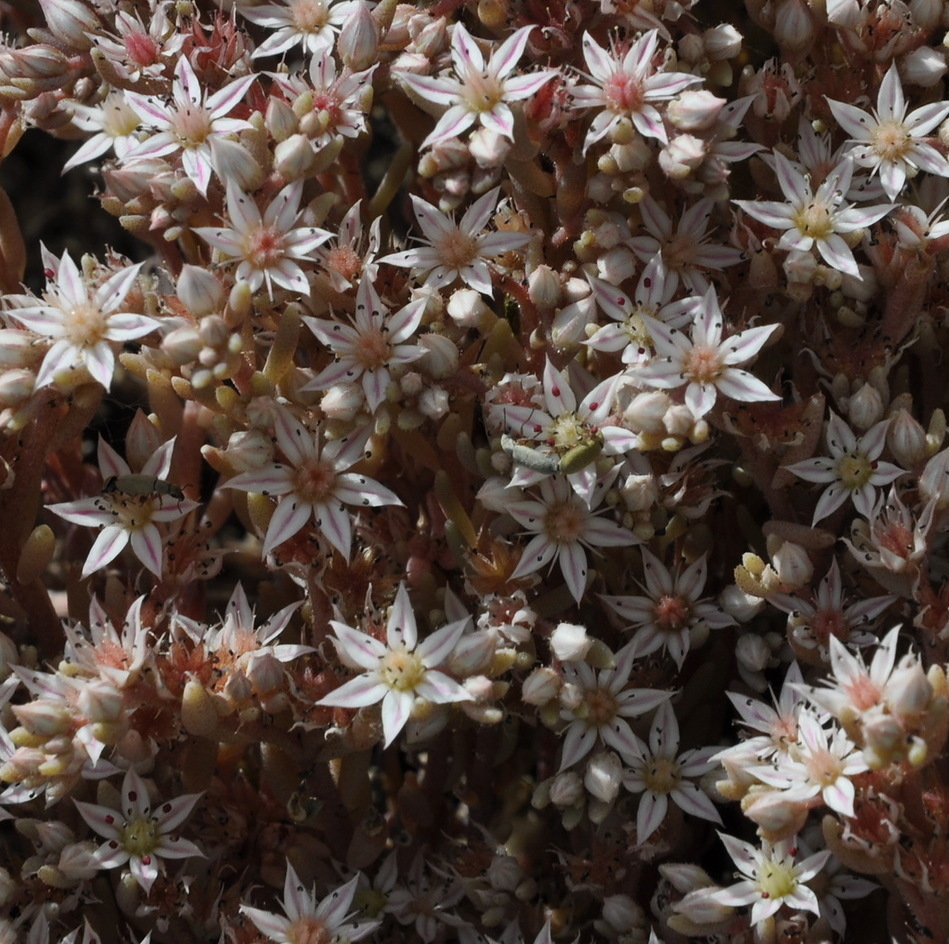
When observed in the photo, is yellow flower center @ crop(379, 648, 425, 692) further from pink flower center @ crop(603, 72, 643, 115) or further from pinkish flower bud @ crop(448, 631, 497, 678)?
pink flower center @ crop(603, 72, 643, 115)

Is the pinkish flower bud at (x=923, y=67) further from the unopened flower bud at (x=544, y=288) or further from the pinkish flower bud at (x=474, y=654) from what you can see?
the pinkish flower bud at (x=474, y=654)

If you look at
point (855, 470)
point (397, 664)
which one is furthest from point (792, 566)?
point (397, 664)

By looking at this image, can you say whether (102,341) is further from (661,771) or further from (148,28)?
(661,771)

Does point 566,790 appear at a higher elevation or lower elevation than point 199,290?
lower

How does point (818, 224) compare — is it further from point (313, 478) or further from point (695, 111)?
point (313, 478)

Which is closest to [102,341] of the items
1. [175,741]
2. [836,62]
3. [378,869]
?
[175,741]

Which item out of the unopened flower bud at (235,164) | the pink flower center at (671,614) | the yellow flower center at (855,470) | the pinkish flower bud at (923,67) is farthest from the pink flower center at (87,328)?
the pinkish flower bud at (923,67)
